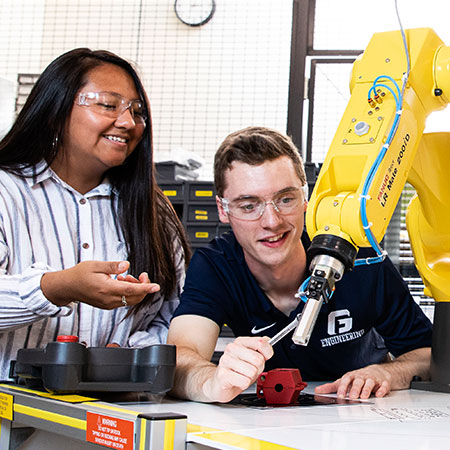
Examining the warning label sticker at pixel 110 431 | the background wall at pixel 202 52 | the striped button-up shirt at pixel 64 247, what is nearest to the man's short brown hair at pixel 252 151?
the striped button-up shirt at pixel 64 247

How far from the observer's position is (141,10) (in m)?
4.34

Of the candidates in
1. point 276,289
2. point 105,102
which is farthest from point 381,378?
point 105,102

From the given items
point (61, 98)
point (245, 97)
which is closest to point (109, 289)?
point (61, 98)

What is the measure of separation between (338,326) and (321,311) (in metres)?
0.06

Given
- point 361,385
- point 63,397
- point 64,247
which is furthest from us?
point 64,247

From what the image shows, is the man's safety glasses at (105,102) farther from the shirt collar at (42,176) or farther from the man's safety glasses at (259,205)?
the man's safety glasses at (259,205)

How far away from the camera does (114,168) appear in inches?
72.0

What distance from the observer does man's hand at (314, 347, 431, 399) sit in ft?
4.44

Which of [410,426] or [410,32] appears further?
[410,32]

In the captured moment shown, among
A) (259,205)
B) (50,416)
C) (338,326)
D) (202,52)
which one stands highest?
(202,52)

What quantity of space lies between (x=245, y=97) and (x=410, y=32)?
3003mm

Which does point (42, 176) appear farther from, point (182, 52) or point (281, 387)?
point (182, 52)

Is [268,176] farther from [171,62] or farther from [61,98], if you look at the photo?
[171,62]

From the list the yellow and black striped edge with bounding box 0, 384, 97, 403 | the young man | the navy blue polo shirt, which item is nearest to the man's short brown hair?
the young man
